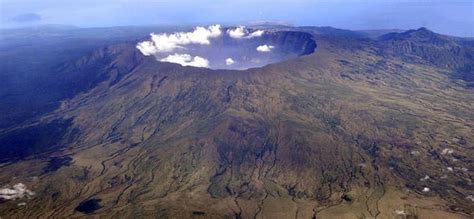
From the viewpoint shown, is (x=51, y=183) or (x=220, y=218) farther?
(x=51, y=183)

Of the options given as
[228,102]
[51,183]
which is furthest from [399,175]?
[51,183]

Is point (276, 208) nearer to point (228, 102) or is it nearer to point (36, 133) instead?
point (228, 102)

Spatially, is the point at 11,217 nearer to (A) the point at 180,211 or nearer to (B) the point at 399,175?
(A) the point at 180,211

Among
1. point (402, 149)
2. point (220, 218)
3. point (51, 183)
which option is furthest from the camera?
point (402, 149)

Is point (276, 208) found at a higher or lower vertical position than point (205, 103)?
lower

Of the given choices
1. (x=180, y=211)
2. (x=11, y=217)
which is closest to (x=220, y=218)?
(x=180, y=211)

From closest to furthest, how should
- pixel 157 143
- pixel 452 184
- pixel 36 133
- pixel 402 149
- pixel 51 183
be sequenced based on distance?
pixel 452 184, pixel 51 183, pixel 402 149, pixel 157 143, pixel 36 133
